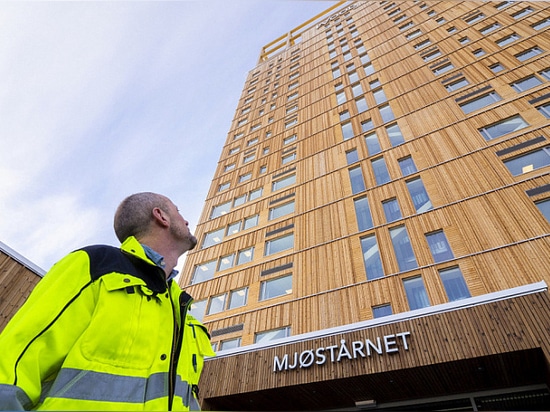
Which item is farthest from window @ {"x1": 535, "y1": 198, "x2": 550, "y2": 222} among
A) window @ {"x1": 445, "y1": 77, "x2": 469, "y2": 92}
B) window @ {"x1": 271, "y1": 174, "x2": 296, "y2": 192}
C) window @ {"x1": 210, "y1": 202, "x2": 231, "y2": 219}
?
window @ {"x1": 210, "y1": 202, "x2": 231, "y2": 219}

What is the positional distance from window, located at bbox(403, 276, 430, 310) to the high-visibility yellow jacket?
1098 centimetres

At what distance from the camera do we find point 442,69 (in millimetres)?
20688

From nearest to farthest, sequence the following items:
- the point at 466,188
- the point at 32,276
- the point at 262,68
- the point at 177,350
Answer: the point at 177,350
the point at 32,276
the point at 466,188
the point at 262,68

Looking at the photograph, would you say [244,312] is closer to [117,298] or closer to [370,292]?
[370,292]

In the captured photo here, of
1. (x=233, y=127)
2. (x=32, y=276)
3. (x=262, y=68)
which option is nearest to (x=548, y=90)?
(x=32, y=276)

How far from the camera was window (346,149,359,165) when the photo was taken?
18656 mm

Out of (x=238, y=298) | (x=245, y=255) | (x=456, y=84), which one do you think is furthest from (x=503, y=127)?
(x=238, y=298)

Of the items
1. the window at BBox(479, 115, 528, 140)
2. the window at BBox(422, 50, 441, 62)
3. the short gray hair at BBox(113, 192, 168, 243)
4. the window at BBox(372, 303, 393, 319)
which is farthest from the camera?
the window at BBox(422, 50, 441, 62)

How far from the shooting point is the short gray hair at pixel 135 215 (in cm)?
240

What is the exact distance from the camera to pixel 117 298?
158 cm

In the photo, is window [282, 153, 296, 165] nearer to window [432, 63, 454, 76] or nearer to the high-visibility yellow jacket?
window [432, 63, 454, 76]

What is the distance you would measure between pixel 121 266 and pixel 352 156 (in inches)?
730

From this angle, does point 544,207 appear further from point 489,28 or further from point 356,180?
point 489,28

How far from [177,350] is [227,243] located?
60.3ft
